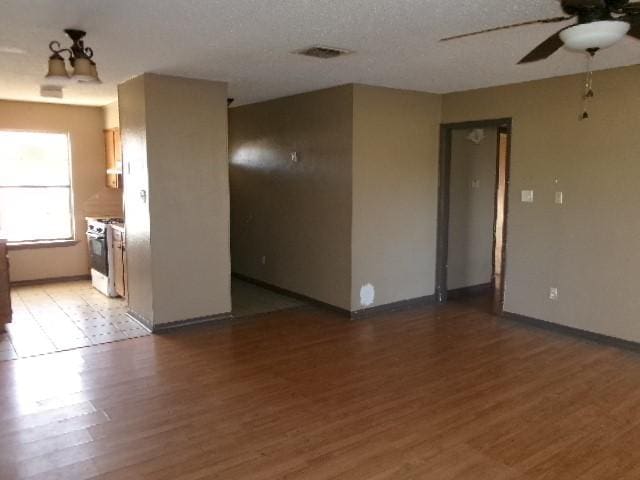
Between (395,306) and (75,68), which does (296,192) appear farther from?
(75,68)

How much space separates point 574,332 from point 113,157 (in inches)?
232

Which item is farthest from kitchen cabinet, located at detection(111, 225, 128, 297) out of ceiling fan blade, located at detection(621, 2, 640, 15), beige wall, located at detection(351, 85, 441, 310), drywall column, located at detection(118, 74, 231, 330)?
ceiling fan blade, located at detection(621, 2, 640, 15)

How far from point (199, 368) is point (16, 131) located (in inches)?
183

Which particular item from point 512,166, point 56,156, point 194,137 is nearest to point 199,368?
point 194,137

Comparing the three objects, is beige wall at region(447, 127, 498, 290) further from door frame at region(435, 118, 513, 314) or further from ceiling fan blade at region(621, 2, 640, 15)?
ceiling fan blade at region(621, 2, 640, 15)

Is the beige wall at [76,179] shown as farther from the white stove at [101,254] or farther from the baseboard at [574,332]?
the baseboard at [574,332]

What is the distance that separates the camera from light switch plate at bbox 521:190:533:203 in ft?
16.4

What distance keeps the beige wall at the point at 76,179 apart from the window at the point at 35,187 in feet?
0.40

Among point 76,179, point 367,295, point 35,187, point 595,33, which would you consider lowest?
point 367,295

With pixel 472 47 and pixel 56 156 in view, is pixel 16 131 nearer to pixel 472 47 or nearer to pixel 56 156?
pixel 56 156

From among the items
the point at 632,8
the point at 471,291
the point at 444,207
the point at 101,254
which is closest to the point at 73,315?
the point at 101,254

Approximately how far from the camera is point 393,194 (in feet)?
17.9

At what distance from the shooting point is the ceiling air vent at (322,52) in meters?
3.63

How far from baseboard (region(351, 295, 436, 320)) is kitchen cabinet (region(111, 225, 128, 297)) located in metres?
2.58
